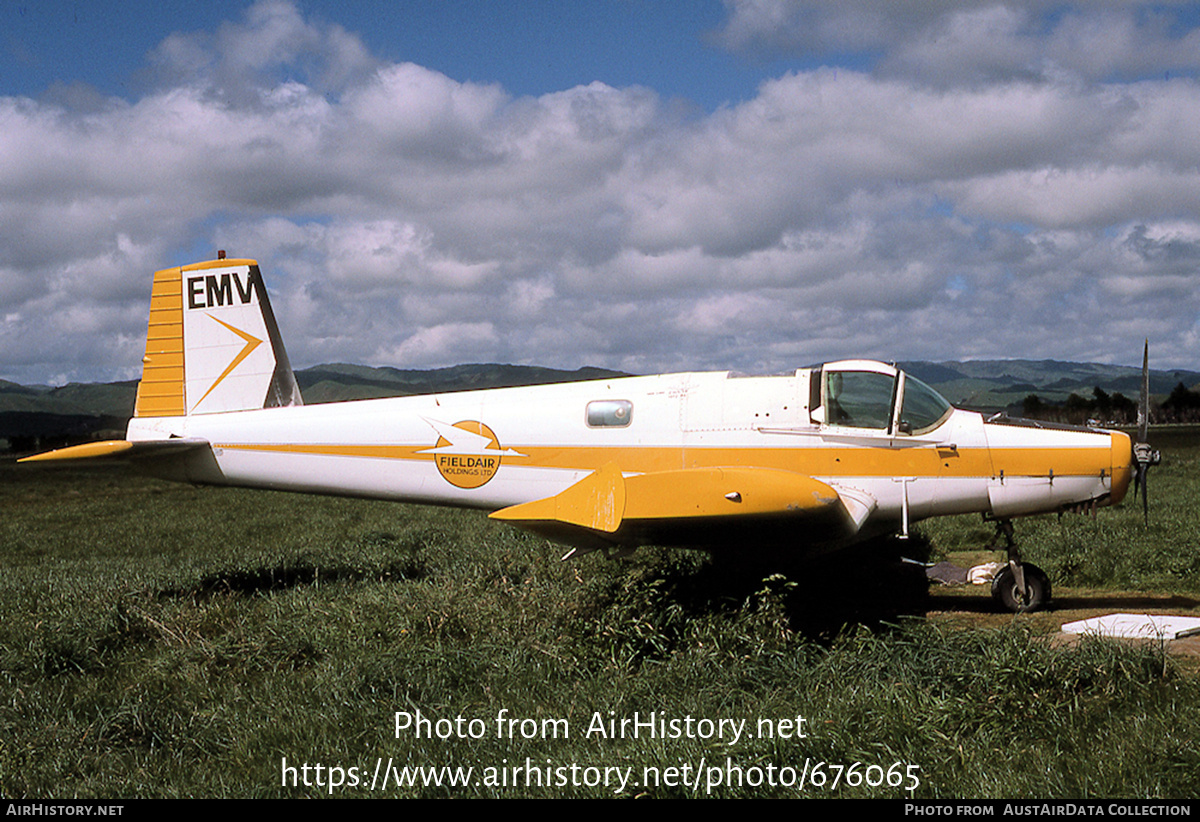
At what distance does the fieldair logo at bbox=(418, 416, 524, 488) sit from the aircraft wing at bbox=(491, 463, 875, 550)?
1.99 m

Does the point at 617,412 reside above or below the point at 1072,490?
above

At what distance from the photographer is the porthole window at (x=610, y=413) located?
7.98m

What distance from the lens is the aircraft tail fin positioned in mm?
9688

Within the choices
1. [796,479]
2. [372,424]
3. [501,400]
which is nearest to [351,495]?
[372,424]

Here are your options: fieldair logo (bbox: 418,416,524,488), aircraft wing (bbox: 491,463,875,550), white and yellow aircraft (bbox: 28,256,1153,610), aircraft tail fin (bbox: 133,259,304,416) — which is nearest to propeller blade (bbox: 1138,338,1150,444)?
white and yellow aircraft (bbox: 28,256,1153,610)

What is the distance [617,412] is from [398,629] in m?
2.90

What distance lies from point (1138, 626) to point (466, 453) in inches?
244

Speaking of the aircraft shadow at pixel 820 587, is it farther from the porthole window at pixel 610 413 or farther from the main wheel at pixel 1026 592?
the porthole window at pixel 610 413

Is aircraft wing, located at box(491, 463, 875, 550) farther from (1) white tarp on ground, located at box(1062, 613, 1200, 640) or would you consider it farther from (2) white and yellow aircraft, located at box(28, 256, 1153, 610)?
(1) white tarp on ground, located at box(1062, 613, 1200, 640)

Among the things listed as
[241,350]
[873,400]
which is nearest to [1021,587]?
[873,400]

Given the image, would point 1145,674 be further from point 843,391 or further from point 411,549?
point 411,549

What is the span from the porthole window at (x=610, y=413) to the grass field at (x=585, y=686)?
1447 mm

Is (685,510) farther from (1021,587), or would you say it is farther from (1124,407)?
(1124,407)
